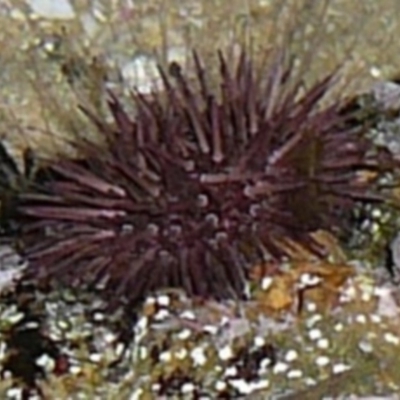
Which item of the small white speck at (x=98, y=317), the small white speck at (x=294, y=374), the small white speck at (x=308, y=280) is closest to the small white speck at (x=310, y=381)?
the small white speck at (x=294, y=374)

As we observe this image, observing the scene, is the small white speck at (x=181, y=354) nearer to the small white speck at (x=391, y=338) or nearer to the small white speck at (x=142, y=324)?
the small white speck at (x=142, y=324)

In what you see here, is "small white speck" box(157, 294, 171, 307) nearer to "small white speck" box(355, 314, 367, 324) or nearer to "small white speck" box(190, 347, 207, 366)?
"small white speck" box(190, 347, 207, 366)

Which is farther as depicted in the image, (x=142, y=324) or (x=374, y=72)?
(x=374, y=72)

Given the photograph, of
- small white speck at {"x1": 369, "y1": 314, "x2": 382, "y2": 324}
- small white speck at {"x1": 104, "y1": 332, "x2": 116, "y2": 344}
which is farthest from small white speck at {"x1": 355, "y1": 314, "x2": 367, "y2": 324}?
small white speck at {"x1": 104, "y1": 332, "x2": 116, "y2": 344}

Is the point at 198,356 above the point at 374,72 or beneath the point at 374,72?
beneath

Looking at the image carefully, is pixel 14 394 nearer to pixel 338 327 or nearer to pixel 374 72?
pixel 338 327

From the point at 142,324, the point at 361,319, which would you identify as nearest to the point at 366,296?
the point at 361,319

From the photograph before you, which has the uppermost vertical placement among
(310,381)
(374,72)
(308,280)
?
(374,72)
